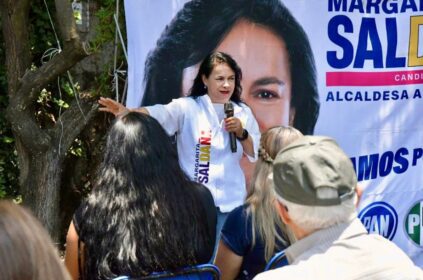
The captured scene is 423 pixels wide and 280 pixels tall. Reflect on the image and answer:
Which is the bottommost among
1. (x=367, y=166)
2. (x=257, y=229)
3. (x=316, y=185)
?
(x=367, y=166)

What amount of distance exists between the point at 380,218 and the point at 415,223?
11.1 inches

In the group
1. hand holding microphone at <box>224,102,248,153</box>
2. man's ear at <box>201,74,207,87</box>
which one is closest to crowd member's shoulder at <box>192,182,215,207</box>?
hand holding microphone at <box>224,102,248,153</box>

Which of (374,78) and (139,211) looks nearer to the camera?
(139,211)

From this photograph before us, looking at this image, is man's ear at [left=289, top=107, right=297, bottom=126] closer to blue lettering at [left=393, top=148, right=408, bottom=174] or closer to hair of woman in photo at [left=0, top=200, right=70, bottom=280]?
blue lettering at [left=393, top=148, right=408, bottom=174]

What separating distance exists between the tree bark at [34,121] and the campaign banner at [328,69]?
715 mm

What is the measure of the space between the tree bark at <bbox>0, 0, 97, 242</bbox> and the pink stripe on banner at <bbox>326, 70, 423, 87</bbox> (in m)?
1.73

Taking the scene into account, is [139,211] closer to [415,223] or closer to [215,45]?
[215,45]

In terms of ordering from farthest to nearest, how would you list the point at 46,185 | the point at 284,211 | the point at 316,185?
1. the point at 46,185
2. the point at 284,211
3. the point at 316,185

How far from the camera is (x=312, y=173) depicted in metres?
1.55

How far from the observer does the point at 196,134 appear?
3994 mm

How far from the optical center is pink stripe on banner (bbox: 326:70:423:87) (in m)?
4.39

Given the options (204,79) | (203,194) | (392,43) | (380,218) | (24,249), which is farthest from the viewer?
(380,218)

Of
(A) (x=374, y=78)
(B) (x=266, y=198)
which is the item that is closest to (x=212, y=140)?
(A) (x=374, y=78)

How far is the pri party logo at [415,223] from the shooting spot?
461 cm
